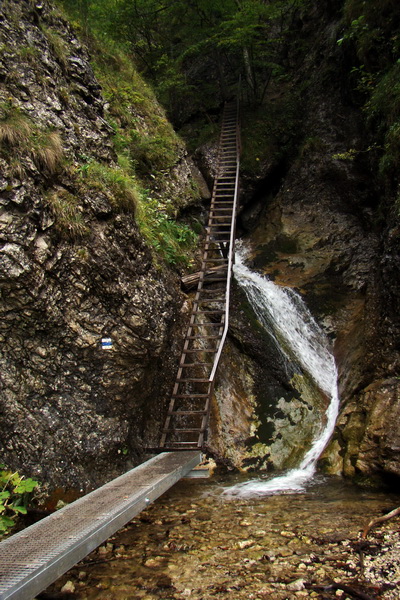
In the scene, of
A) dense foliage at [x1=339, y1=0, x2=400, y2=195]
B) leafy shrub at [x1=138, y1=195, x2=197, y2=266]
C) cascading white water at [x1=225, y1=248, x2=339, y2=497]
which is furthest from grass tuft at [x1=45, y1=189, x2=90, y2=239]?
dense foliage at [x1=339, y1=0, x2=400, y2=195]

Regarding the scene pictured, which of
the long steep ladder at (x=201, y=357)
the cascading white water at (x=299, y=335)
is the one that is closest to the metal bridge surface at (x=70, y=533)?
the long steep ladder at (x=201, y=357)

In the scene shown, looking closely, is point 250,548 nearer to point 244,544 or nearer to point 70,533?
Answer: point 244,544

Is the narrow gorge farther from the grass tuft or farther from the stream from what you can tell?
the stream

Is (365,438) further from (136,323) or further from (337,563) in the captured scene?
(136,323)

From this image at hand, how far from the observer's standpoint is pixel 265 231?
11898 mm

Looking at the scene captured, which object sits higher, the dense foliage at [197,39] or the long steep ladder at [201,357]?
the dense foliage at [197,39]

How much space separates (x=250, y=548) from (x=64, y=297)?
12.2ft

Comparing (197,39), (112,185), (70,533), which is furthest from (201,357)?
(197,39)

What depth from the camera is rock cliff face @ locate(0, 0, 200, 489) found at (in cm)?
490

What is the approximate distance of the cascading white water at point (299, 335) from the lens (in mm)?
6884

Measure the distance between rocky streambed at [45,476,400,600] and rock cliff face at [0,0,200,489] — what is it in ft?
4.38

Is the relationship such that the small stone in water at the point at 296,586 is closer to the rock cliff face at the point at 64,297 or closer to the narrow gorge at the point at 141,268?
the narrow gorge at the point at 141,268

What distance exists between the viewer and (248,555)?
383 cm

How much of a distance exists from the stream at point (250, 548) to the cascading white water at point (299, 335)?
28.5 inches
